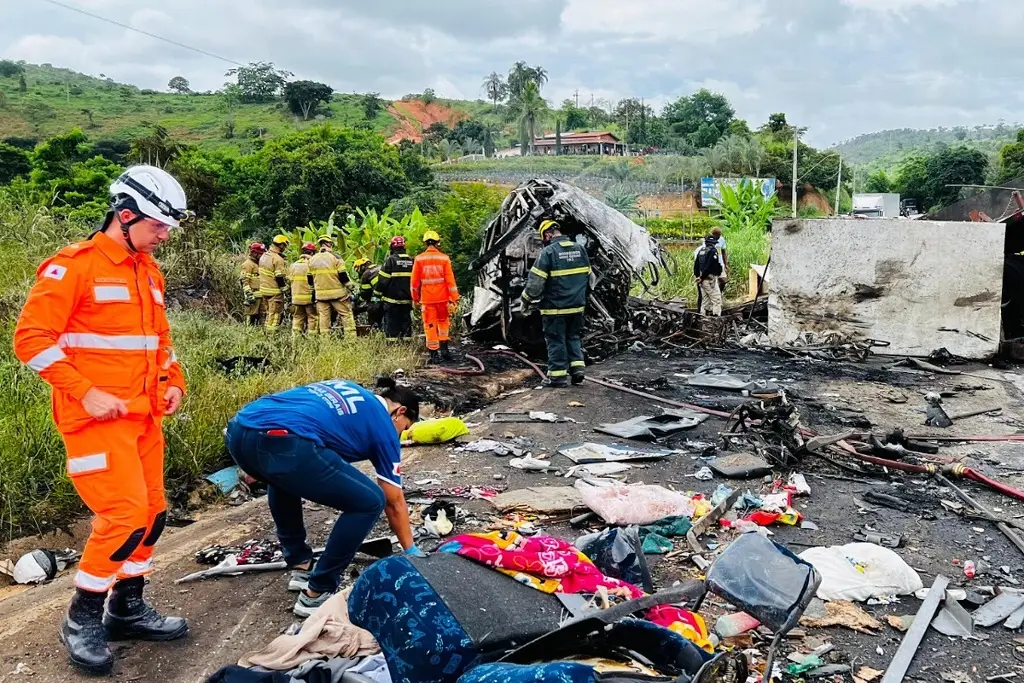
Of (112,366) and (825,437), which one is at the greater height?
(112,366)

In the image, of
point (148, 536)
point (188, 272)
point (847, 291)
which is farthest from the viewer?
point (188, 272)

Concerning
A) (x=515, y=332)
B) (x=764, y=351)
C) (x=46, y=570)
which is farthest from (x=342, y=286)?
(x=46, y=570)

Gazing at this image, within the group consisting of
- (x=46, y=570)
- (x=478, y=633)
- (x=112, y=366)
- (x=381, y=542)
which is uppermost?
(x=112, y=366)

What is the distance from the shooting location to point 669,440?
21.8ft

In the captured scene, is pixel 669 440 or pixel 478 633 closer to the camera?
pixel 478 633

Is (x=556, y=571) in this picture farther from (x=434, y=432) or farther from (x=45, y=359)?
(x=434, y=432)

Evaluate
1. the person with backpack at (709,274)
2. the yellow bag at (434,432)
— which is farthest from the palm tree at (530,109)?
the yellow bag at (434,432)

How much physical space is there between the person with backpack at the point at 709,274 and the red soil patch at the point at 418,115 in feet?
192

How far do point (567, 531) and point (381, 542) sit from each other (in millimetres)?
1128

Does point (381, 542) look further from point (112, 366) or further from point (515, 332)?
point (515, 332)

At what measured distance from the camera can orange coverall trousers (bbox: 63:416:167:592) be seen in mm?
2953

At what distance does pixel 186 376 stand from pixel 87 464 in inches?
155

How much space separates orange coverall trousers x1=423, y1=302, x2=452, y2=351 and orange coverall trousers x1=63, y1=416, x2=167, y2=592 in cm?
700

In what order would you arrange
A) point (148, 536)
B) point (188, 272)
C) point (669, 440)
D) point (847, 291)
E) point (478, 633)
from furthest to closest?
point (188, 272) → point (847, 291) → point (669, 440) → point (148, 536) → point (478, 633)
